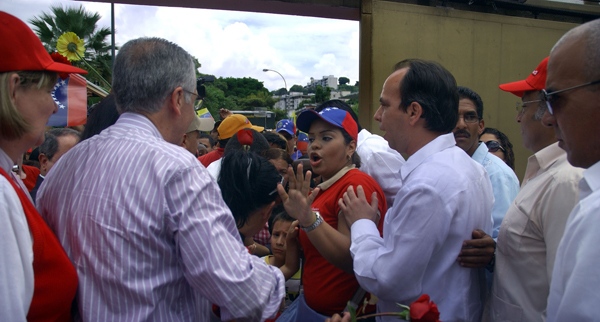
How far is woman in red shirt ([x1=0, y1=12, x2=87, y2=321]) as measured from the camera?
104cm

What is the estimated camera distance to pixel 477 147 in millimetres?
3375

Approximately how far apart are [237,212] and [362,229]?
28.7 inches

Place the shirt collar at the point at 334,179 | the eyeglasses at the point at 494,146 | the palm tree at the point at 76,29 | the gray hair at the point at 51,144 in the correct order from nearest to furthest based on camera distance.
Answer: the shirt collar at the point at 334,179
the gray hair at the point at 51,144
the eyeglasses at the point at 494,146
the palm tree at the point at 76,29

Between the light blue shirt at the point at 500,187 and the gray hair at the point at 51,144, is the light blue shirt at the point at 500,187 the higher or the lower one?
the lower one

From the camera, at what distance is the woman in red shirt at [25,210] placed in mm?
1044

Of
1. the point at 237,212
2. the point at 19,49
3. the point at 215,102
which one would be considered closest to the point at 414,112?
the point at 237,212

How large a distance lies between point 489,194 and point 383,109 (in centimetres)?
69

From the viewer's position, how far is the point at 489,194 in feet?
6.27

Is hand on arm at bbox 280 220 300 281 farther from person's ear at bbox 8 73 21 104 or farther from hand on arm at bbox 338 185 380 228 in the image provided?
person's ear at bbox 8 73 21 104

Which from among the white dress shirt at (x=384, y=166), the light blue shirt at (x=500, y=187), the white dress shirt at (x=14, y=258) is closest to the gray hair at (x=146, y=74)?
the white dress shirt at (x=14, y=258)

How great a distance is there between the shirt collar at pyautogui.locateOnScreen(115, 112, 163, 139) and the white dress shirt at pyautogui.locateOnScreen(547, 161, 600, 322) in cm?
138

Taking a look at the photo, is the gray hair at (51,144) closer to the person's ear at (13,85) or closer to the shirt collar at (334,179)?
the shirt collar at (334,179)

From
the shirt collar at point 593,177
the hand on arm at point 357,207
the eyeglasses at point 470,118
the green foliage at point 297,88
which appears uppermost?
the green foliage at point 297,88

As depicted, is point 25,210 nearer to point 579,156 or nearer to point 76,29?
point 579,156
